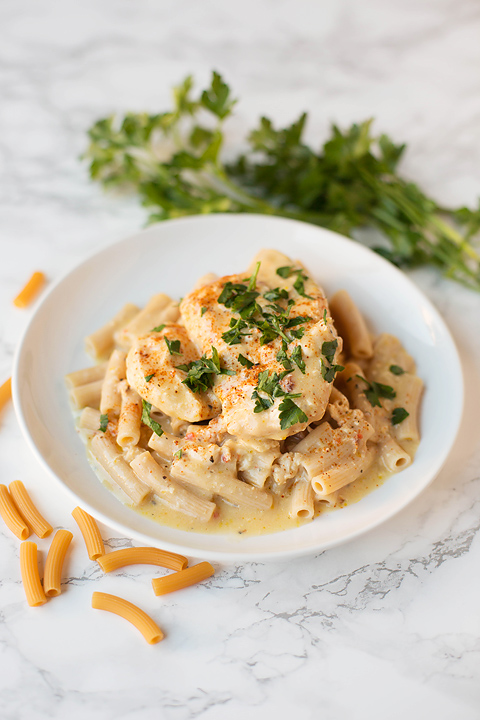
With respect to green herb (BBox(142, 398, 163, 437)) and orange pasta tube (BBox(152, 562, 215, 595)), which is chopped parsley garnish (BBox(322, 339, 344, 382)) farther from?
orange pasta tube (BBox(152, 562, 215, 595))

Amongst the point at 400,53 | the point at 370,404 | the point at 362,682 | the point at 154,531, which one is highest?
the point at 400,53

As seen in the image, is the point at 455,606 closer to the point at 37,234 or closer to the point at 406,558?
the point at 406,558

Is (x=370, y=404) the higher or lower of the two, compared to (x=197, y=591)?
higher

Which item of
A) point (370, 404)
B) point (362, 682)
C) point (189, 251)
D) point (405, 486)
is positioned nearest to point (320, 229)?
point (189, 251)

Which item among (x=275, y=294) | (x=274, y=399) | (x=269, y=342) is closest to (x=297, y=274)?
(x=275, y=294)

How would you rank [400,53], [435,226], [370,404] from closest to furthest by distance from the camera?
[370,404] < [435,226] < [400,53]

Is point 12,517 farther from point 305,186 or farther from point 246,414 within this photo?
point 305,186

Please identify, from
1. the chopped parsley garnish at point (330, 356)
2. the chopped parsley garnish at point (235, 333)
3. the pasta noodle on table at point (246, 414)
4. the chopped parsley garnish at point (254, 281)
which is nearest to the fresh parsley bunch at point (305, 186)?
the chopped parsley garnish at point (254, 281)

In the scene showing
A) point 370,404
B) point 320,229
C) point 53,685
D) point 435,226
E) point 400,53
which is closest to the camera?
point 53,685
